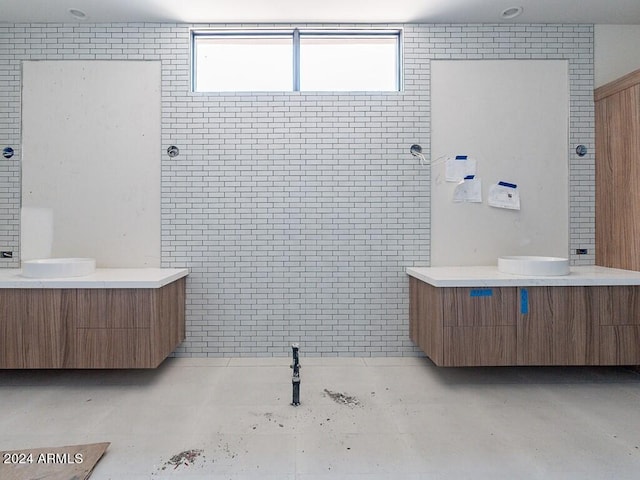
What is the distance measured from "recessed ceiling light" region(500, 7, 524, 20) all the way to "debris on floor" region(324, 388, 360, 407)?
134 inches

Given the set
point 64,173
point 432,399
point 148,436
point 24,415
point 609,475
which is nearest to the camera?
point 609,475

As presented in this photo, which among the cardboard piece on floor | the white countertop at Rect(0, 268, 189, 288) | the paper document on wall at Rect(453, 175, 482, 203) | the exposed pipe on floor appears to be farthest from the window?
the cardboard piece on floor

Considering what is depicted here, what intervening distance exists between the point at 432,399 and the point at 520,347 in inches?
29.5

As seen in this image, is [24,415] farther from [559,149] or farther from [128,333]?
[559,149]

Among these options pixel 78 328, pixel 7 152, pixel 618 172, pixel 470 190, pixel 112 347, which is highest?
pixel 7 152

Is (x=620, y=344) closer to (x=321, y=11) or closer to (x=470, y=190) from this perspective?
(x=470, y=190)

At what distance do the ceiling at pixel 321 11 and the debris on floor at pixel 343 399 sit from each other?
10.1 ft

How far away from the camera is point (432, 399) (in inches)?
105

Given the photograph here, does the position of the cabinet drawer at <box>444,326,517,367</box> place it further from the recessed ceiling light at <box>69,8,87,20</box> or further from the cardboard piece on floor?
the recessed ceiling light at <box>69,8,87,20</box>

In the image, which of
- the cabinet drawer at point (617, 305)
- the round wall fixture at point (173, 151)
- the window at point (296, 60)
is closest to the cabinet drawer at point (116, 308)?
the round wall fixture at point (173, 151)

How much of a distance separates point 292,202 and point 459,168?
155 cm

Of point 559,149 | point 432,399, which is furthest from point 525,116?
point 432,399

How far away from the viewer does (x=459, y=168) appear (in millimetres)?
3543

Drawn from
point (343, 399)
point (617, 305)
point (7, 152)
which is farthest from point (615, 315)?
point (7, 152)
